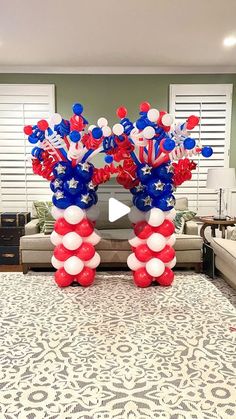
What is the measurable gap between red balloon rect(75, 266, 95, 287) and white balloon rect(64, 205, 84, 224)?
553mm

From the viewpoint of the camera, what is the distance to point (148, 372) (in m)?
2.14

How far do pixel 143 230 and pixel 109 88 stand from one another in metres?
2.56

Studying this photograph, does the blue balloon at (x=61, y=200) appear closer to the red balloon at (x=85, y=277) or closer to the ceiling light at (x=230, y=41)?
the red balloon at (x=85, y=277)

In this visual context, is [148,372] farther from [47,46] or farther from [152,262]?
[47,46]

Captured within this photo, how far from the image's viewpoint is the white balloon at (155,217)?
134 inches

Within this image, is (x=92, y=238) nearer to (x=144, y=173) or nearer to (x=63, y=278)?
(x=63, y=278)

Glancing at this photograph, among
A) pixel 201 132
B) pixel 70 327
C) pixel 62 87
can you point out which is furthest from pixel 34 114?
pixel 70 327

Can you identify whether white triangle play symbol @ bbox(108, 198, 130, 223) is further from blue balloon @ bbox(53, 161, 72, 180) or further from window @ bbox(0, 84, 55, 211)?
blue balloon @ bbox(53, 161, 72, 180)

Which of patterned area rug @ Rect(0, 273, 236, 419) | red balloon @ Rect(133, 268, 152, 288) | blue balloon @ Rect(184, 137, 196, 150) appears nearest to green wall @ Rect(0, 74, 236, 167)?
blue balloon @ Rect(184, 137, 196, 150)

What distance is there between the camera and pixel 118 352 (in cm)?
238

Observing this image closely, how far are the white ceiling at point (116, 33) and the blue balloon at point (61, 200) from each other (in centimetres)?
169

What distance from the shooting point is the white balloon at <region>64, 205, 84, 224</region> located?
3387 mm

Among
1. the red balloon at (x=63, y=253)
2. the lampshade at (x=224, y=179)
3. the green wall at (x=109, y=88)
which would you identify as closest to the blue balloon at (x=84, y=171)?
the red balloon at (x=63, y=253)

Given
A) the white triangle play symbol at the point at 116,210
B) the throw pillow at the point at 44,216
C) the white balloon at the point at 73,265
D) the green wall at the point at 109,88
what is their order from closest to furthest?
1. the white balloon at the point at 73,265
2. the throw pillow at the point at 44,216
3. the white triangle play symbol at the point at 116,210
4. the green wall at the point at 109,88
